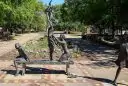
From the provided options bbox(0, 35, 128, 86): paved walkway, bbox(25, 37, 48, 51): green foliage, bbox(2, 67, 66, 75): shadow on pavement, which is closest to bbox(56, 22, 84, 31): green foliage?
bbox(25, 37, 48, 51): green foliage

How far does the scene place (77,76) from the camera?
42.3 ft

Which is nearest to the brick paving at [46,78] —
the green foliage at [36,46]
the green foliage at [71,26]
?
the green foliage at [36,46]

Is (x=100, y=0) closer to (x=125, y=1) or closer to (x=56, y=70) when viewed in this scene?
(x=125, y=1)

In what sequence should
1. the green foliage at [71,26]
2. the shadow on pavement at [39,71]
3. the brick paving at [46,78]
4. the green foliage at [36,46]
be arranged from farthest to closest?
the green foliage at [71,26], the green foliage at [36,46], the shadow on pavement at [39,71], the brick paving at [46,78]

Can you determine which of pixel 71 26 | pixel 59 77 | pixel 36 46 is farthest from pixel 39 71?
pixel 71 26

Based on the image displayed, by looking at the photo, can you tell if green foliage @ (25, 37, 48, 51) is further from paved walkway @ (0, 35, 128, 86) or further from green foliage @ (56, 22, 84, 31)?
green foliage @ (56, 22, 84, 31)

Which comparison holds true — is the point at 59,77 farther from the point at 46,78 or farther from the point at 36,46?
the point at 36,46

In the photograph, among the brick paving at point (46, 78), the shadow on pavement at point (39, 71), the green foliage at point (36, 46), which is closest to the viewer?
→ the brick paving at point (46, 78)

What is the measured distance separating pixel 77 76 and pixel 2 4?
2744 centimetres

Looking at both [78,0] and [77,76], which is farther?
[78,0]

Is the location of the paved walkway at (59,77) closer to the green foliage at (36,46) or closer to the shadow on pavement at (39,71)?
the shadow on pavement at (39,71)

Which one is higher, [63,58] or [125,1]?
[125,1]

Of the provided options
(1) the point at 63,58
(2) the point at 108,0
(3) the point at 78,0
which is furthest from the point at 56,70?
(3) the point at 78,0

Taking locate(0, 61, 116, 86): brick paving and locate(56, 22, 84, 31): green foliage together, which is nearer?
locate(0, 61, 116, 86): brick paving
